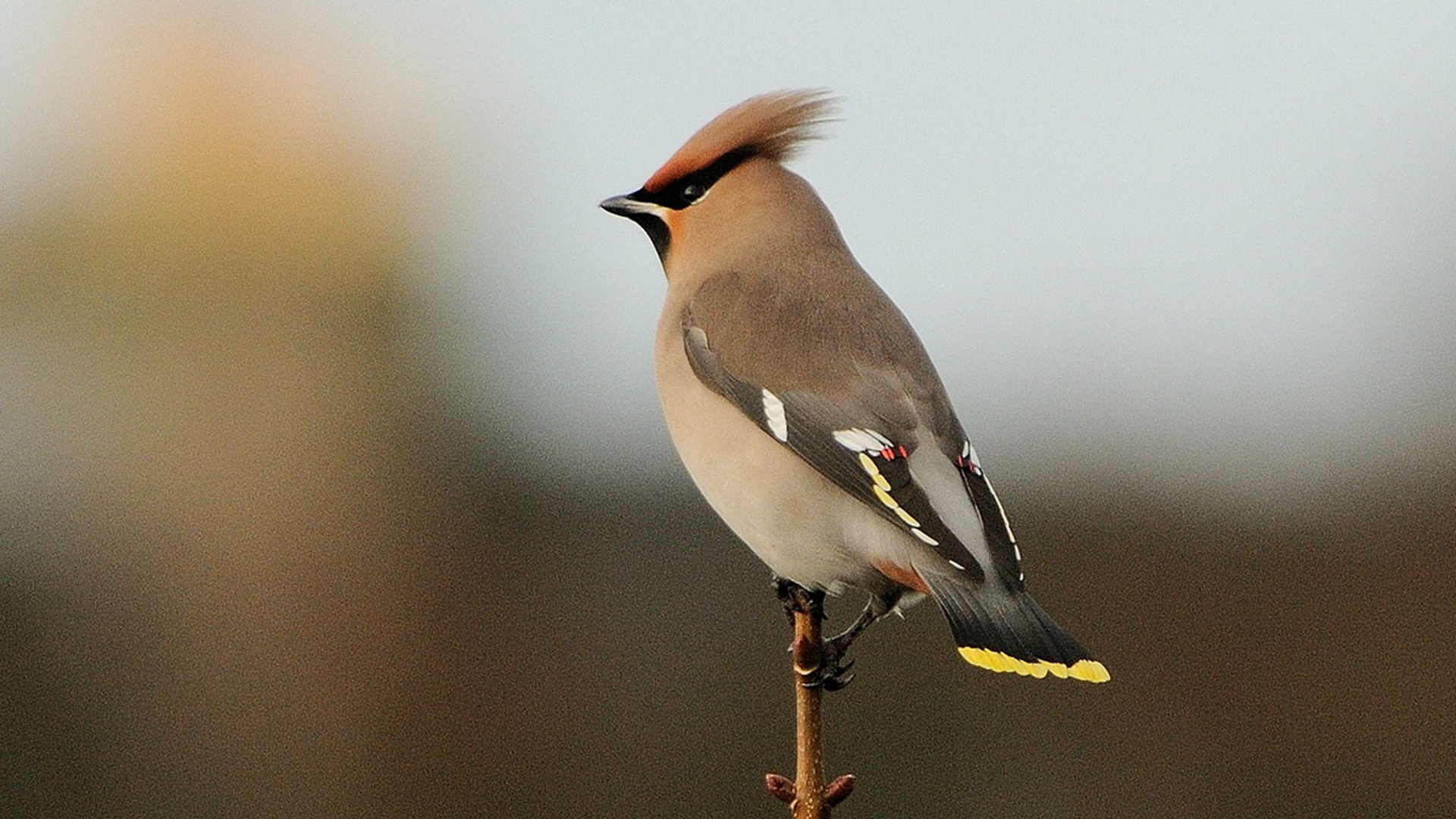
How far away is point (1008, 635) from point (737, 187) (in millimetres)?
856

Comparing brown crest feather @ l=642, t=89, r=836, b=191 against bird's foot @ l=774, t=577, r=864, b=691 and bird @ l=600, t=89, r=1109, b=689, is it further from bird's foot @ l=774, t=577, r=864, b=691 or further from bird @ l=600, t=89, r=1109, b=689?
bird's foot @ l=774, t=577, r=864, b=691

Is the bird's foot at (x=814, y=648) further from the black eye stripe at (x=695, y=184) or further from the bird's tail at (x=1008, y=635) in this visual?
the black eye stripe at (x=695, y=184)

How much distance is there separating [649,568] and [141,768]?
2.34 m

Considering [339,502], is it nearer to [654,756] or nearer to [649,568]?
[649,568]

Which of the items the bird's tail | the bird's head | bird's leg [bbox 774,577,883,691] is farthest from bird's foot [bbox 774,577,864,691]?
the bird's head

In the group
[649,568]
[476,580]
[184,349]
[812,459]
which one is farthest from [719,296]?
[184,349]

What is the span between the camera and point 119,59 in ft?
67.6

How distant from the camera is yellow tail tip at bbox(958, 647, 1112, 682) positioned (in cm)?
251

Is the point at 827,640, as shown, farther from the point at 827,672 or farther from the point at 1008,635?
the point at 1008,635

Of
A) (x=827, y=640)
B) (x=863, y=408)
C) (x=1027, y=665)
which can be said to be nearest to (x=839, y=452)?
(x=863, y=408)

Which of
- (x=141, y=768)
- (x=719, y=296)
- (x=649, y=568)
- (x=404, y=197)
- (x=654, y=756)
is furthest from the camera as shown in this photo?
(x=404, y=197)

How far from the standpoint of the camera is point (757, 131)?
310cm

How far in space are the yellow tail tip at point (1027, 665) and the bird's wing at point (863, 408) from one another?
0.40 feet

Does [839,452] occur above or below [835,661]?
above
